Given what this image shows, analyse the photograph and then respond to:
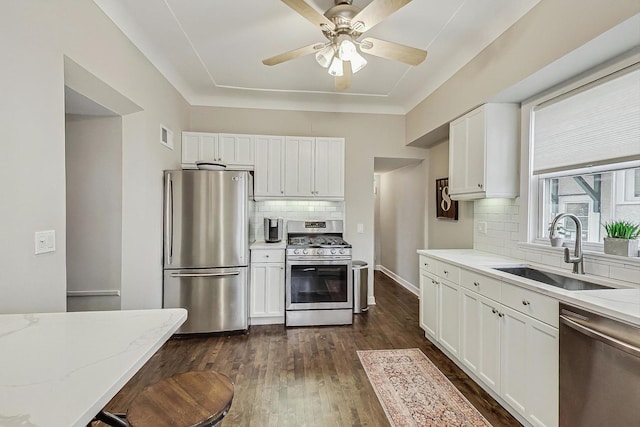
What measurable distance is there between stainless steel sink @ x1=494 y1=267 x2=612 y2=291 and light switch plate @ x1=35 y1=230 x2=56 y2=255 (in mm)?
2940

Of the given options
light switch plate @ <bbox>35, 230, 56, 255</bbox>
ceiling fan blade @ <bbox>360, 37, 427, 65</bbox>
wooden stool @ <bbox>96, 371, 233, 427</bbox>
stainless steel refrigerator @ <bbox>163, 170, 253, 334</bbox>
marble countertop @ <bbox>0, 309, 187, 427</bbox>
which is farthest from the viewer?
stainless steel refrigerator @ <bbox>163, 170, 253, 334</bbox>

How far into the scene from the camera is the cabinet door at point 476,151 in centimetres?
262

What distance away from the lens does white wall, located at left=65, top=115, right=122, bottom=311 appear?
7.88ft

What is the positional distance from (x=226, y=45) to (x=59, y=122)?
1637mm

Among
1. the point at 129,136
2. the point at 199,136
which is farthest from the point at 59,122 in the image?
the point at 199,136

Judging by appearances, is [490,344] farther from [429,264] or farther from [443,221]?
[443,221]

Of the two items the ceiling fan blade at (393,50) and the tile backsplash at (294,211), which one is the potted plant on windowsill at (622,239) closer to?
the ceiling fan blade at (393,50)

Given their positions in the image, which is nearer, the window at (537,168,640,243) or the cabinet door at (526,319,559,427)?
the cabinet door at (526,319,559,427)

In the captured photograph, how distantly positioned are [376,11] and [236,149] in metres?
2.45

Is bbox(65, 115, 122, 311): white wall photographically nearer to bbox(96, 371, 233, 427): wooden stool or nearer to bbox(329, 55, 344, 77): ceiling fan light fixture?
bbox(96, 371, 233, 427): wooden stool

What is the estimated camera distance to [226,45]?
272cm

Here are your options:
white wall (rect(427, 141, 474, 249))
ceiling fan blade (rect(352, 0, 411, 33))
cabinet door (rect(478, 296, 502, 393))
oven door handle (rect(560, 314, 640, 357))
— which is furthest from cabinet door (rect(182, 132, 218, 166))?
oven door handle (rect(560, 314, 640, 357))

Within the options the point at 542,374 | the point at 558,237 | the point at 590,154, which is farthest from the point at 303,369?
the point at 590,154

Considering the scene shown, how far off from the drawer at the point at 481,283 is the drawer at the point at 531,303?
64 mm
